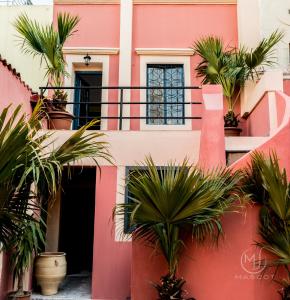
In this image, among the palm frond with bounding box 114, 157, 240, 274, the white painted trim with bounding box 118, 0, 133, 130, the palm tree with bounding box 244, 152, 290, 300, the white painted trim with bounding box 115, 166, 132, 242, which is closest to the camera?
the palm frond with bounding box 114, 157, 240, 274

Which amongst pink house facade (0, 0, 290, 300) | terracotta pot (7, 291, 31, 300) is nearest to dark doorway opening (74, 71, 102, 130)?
pink house facade (0, 0, 290, 300)

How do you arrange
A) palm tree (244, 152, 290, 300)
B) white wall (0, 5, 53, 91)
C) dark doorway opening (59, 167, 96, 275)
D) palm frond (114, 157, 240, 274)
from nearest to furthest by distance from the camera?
1. palm frond (114, 157, 240, 274)
2. palm tree (244, 152, 290, 300)
3. dark doorway opening (59, 167, 96, 275)
4. white wall (0, 5, 53, 91)

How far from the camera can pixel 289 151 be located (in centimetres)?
601

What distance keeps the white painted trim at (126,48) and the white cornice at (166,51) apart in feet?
1.05

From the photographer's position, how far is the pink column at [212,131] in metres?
6.44

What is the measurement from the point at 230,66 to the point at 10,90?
5017 mm

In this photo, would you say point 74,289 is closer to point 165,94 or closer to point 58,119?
point 58,119

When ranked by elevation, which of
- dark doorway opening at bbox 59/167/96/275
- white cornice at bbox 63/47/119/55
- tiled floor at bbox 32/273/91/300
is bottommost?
tiled floor at bbox 32/273/91/300

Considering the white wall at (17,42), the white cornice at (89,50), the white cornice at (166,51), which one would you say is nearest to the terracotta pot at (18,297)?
the white cornice at (89,50)

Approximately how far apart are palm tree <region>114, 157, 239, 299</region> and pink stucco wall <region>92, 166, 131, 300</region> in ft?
6.92

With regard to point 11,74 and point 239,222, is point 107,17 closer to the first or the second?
point 11,74

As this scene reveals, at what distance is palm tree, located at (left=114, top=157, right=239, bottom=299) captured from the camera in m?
5.23

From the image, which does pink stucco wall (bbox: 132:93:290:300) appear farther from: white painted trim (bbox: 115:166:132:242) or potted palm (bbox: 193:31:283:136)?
potted palm (bbox: 193:31:283:136)

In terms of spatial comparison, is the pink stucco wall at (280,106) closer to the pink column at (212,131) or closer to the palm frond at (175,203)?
the pink column at (212,131)
